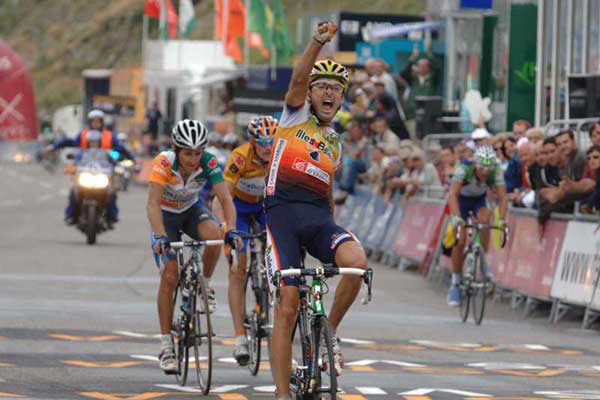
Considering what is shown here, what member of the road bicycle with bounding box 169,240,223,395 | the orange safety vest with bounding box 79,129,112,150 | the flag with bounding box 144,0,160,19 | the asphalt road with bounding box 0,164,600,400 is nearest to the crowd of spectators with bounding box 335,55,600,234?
the asphalt road with bounding box 0,164,600,400

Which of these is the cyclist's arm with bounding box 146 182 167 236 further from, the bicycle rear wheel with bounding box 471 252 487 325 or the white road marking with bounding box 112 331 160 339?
the bicycle rear wheel with bounding box 471 252 487 325

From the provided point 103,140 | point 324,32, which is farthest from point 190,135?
point 103,140

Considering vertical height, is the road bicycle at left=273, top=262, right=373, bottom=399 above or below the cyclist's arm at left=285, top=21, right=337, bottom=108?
below

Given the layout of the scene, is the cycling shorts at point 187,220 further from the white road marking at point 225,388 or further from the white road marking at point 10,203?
the white road marking at point 10,203

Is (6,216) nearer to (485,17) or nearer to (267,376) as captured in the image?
(485,17)

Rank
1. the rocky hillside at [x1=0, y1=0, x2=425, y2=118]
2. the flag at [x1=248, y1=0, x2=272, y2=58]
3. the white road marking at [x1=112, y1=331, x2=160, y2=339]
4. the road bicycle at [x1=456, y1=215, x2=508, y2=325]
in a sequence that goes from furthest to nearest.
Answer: the rocky hillside at [x1=0, y1=0, x2=425, y2=118] → the flag at [x1=248, y1=0, x2=272, y2=58] → the road bicycle at [x1=456, y1=215, x2=508, y2=325] → the white road marking at [x1=112, y1=331, x2=160, y2=339]

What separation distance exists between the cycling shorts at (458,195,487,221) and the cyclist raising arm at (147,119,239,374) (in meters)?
6.64

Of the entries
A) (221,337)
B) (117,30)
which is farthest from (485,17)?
(117,30)

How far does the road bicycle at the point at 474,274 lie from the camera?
17281mm

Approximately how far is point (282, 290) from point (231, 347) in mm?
4710

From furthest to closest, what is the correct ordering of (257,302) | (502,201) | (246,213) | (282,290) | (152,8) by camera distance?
(152,8), (502,201), (246,213), (257,302), (282,290)

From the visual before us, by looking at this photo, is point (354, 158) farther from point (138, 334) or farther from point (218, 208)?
point (218, 208)

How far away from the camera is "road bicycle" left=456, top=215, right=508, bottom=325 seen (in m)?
17.3

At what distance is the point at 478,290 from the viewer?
17.5 meters
